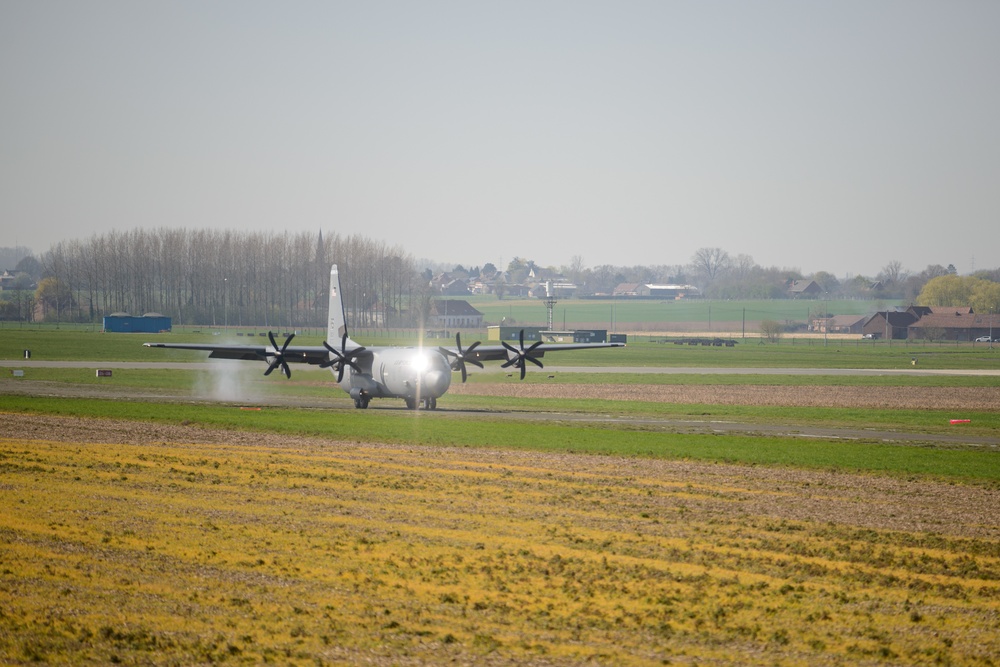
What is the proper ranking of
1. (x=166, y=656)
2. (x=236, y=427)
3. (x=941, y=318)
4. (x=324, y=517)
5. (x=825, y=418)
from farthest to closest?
(x=941, y=318) → (x=825, y=418) → (x=236, y=427) → (x=324, y=517) → (x=166, y=656)

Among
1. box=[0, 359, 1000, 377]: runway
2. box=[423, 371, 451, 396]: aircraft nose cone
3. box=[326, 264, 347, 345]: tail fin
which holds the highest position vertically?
box=[326, 264, 347, 345]: tail fin

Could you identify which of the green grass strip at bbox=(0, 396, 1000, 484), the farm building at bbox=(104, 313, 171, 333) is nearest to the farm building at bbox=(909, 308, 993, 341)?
the farm building at bbox=(104, 313, 171, 333)

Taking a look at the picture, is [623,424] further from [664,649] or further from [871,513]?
[664,649]

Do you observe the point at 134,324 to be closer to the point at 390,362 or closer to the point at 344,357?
the point at 344,357

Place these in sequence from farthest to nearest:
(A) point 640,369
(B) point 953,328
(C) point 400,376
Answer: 1. (B) point 953,328
2. (A) point 640,369
3. (C) point 400,376

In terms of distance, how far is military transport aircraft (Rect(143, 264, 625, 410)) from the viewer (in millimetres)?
49531

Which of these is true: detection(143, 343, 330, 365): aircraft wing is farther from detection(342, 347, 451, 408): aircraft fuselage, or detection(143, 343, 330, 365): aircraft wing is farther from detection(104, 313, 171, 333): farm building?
detection(104, 313, 171, 333): farm building

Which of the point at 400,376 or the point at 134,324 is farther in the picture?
the point at 134,324

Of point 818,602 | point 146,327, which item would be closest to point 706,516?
point 818,602

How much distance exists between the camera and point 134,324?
5861 inches

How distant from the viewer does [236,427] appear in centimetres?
4216

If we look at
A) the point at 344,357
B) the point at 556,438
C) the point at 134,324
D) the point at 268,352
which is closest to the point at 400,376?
the point at 344,357

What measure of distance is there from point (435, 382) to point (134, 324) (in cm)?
11125

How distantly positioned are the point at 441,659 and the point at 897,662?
20.0 feet
